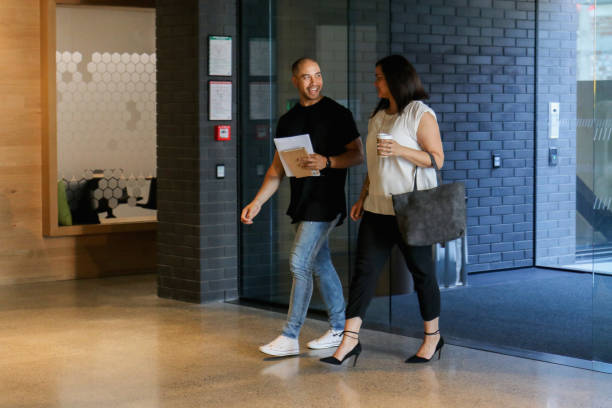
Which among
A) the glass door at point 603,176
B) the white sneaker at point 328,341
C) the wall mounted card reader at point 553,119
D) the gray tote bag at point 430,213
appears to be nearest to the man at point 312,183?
the white sneaker at point 328,341

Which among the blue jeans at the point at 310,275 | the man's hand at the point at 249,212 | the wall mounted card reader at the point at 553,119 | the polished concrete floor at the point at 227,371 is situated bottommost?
the polished concrete floor at the point at 227,371

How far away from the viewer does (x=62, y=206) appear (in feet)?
24.9

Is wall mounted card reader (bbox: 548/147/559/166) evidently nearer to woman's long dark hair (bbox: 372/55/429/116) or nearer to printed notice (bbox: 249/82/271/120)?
printed notice (bbox: 249/82/271/120)

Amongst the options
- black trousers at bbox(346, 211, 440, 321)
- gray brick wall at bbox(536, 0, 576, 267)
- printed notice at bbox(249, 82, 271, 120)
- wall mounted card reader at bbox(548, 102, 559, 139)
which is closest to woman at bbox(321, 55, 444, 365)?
black trousers at bbox(346, 211, 440, 321)

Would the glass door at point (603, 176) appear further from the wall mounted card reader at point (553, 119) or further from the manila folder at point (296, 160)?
the wall mounted card reader at point (553, 119)

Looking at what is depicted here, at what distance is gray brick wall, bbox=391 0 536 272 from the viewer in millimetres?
7492

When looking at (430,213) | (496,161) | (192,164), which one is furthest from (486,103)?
(430,213)

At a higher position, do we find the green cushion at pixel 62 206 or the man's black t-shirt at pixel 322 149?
the man's black t-shirt at pixel 322 149

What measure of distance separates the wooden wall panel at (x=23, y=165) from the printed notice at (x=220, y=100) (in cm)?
179

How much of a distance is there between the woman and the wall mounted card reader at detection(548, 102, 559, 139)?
3.47 metres

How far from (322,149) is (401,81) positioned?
0.56 m

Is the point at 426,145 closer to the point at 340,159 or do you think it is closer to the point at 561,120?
the point at 340,159

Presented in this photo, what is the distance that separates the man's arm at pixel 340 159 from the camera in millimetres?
4703

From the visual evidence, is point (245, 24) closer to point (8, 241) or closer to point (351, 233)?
point (351, 233)
